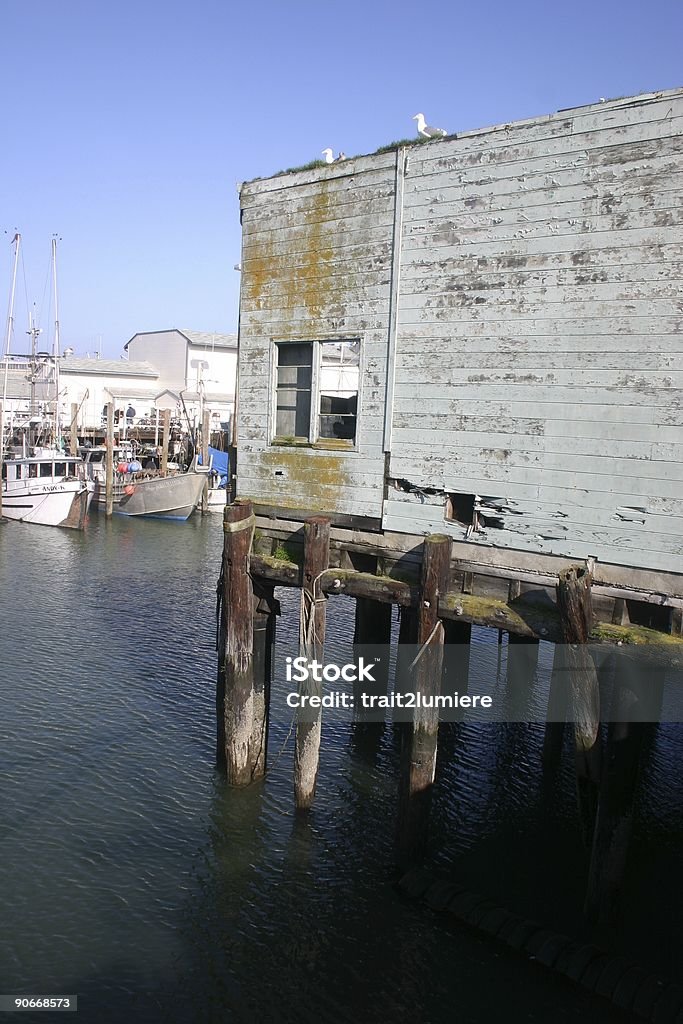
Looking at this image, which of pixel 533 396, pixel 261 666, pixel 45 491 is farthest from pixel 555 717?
pixel 45 491

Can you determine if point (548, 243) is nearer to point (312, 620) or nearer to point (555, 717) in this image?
point (312, 620)

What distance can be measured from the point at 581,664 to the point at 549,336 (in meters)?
3.81

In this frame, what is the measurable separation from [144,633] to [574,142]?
17.4 metres

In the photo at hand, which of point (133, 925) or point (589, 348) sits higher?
point (589, 348)

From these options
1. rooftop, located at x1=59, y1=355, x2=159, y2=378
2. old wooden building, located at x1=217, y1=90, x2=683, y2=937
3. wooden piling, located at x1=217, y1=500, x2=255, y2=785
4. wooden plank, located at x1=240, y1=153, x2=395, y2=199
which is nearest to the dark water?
old wooden building, located at x1=217, y1=90, x2=683, y2=937

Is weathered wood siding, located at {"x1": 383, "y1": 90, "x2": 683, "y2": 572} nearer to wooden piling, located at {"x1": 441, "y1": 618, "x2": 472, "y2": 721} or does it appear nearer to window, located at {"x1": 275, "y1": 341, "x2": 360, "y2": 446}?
window, located at {"x1": 275, "y1": 341, "x2": 360, "y2": 446}

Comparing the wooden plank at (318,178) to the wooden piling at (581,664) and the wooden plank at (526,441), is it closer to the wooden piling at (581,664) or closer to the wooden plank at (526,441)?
the wooden plank at (526,441)

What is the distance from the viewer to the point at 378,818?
12625mm

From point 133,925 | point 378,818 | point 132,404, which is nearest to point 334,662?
point 378,818

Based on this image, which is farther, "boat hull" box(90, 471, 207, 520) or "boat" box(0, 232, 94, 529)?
"boat hull" box(90, 471, 207, 520)

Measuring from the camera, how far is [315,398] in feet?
38.9

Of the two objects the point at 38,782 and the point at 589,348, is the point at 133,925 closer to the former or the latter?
the point at 38,782

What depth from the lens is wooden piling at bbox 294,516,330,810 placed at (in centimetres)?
1113

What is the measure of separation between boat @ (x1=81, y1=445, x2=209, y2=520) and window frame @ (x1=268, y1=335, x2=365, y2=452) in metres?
34.7
